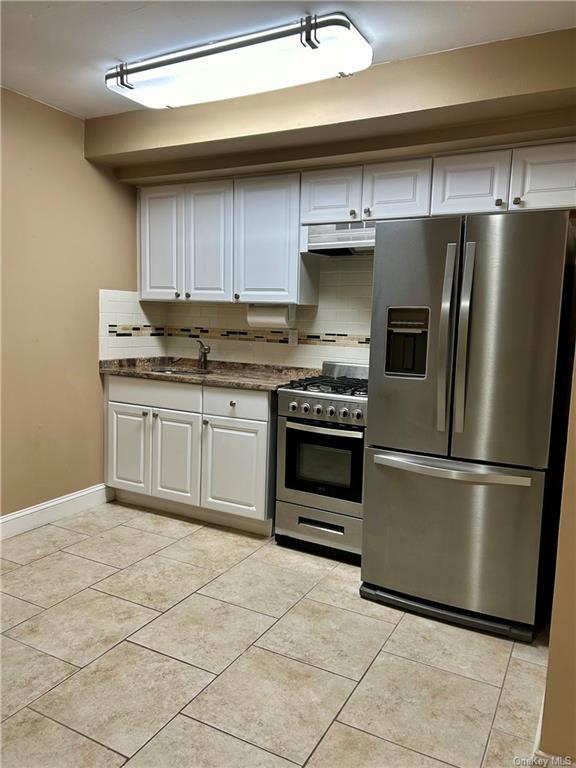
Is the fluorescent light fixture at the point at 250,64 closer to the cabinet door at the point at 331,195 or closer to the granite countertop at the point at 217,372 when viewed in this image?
the cabinet door at the point at 331,195

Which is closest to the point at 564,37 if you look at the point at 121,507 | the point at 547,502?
the point at 547,502

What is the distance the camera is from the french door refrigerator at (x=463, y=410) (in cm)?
231

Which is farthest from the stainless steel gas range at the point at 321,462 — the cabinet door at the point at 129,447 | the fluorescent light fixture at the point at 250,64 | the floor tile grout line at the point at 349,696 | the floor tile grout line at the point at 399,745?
the fluorescent light fixture at the point at 250,64

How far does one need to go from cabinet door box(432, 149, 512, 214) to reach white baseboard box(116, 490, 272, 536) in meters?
2.09

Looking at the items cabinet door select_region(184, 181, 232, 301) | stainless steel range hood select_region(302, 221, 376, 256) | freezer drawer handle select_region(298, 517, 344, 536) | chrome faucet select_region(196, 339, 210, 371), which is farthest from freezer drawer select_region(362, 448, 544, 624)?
chrome faucet select_region(196, 339, 210, 371)

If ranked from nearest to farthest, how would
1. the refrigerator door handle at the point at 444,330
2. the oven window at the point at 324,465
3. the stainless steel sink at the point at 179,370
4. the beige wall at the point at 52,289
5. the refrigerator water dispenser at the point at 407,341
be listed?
the refrigerator door handle at the point at 444,330 → the refrigerator water dispenser at the point at 407,341 → the oven window at the point at 324,465 → the beige wall at the point at 52,289 → the stainless steel sink at the point at 179,370

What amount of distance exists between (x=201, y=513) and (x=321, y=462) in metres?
0.99

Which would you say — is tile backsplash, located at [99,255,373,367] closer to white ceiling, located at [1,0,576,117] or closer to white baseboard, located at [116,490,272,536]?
white baseboard, located at [116,490,272,536]

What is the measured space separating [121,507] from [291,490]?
1.36 metres

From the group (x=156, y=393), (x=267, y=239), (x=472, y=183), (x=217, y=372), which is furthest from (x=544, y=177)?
(x=156, y=393)

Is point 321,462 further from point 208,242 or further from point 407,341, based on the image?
point 208,242

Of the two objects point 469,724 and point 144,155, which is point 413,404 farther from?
point 144,155

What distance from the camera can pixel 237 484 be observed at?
11.3ft

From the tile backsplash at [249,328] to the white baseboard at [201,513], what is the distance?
39.9 inches
